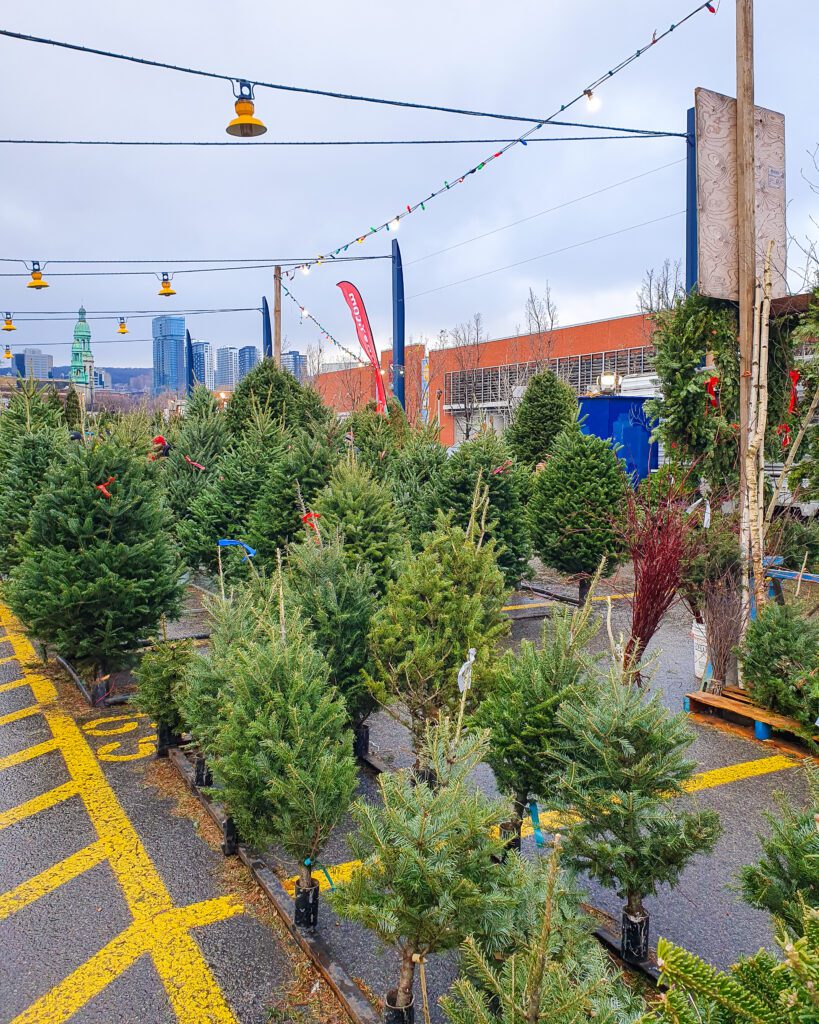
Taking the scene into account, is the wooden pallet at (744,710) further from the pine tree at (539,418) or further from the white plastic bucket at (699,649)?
the pine tree at (539,418)

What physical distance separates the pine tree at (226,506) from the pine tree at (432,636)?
6.12 m

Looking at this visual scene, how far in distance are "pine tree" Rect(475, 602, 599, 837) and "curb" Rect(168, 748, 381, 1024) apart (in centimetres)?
115

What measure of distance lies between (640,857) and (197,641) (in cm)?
734

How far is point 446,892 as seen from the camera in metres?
2.73

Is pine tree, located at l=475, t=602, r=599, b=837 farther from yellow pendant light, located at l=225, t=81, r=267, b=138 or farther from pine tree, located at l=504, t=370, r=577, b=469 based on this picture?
pine tree, located at l=504, t=370, r=577, b=469

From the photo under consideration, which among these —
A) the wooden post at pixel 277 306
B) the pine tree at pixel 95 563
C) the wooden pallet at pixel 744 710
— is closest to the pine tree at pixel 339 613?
the pine tree at pixel 95 563

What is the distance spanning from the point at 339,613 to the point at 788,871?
132 inches

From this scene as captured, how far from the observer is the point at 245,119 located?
7211 mm

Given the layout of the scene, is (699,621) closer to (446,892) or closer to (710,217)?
(710,217)

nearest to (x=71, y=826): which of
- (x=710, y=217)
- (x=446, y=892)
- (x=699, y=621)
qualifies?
(x=446, y=892)

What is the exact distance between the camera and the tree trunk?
2.94m

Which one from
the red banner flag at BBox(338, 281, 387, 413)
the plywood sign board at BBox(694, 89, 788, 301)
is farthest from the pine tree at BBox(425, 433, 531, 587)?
the red banner flag at BBox(338, 281, 387, 413)

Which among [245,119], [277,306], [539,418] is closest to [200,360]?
[277,306]

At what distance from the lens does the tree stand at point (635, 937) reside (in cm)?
350
